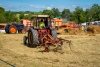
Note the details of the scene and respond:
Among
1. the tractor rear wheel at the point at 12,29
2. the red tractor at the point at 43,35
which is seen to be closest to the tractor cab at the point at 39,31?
the red tractor at the point at 43,35

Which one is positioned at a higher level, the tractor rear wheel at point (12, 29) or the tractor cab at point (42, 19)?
the tractor cab at point (42, 19)

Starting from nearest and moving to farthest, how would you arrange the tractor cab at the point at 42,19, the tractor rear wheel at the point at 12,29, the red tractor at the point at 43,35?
the red tractor at the point at 43,35, the tractor cab at the point at 42,19, the tractor rear wheel at the point at 12,29

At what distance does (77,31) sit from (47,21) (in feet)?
41.4

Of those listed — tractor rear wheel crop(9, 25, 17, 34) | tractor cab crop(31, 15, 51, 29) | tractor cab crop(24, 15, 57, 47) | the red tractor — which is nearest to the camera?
the red tractor

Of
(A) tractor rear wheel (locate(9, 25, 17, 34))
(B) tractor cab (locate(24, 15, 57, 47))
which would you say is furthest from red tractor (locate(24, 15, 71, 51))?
(A) tractor rear wheel (locate(9, 25, 17, 34))

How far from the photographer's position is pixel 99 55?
11.0 m

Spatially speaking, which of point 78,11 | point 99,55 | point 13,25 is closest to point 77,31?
point 13,25

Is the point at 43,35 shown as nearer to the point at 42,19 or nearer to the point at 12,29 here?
the point at 42,19

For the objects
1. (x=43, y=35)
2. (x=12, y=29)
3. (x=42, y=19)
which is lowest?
(x=12, y=29)

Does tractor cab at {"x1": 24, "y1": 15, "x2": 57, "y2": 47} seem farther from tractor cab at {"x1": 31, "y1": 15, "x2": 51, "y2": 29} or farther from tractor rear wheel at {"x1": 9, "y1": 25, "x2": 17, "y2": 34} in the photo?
tractor rear wheel at {"x1": 9, "y1": 25, "x2": 17, "y2": 34}

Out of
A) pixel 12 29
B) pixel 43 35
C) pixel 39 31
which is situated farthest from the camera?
pixel 12 29

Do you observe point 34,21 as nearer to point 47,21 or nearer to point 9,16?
point 47,21

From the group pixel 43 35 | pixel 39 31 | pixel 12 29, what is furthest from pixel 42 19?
pixel 12 29

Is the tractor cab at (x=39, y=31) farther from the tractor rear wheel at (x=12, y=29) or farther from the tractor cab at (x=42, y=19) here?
the tractor rear wheel at (x=12, y=29)
